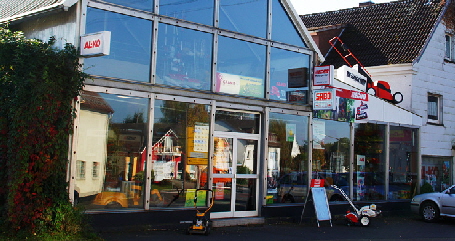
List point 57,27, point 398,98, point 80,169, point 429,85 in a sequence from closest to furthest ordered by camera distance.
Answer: point 80,169, point 57,27, point 398,98, point 429,85

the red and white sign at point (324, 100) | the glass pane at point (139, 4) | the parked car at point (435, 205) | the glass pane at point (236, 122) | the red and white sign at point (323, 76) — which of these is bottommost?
the parked car at point (435, 205)

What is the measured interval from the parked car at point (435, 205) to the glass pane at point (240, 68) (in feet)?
23.9

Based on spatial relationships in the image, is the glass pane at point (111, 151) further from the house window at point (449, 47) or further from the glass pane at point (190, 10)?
the house window at point (449, 47)

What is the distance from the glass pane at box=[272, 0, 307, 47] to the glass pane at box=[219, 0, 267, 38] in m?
0.36

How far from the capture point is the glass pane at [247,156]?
1430 cm

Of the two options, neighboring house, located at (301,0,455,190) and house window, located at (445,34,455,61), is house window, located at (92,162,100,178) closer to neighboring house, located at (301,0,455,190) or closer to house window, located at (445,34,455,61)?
neighboring house, located at (301,0,455,190)

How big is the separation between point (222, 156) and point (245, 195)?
1341 mm

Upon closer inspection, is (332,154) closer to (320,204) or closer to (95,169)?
(320,204)

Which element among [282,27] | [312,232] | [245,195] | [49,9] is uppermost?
[282,27]

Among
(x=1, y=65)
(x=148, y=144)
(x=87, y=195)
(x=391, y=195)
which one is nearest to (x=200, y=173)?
(x=148, y=144)

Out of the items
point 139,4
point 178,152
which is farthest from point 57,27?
point 178,152

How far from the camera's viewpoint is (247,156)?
14523 millimetres

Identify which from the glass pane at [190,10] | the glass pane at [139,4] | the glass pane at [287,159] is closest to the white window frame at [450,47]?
the glass pane at [287,159]

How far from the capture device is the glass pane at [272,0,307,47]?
15172 mm
